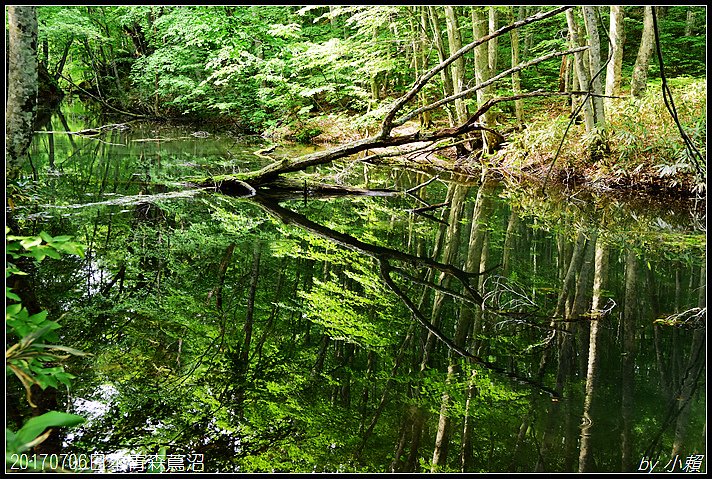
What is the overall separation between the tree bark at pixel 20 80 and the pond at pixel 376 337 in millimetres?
1113

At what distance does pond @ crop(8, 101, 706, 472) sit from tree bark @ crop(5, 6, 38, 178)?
3.65 feet

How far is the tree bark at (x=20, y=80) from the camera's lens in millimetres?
4637

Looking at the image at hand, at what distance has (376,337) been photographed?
3.71 meters

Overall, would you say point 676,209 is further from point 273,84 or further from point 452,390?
point 273,84

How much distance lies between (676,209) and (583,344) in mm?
5903

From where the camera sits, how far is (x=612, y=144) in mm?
9539

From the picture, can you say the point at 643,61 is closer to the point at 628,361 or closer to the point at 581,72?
the point at 581,72

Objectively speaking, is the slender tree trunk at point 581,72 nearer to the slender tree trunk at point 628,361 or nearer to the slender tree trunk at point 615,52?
the slender tree trunk at point 615,52

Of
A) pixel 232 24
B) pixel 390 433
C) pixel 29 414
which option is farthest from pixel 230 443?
pixel 232 24

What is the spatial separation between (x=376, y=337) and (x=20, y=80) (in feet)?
14.0

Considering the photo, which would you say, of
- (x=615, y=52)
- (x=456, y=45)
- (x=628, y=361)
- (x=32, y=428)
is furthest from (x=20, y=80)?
(x=615, y=52)

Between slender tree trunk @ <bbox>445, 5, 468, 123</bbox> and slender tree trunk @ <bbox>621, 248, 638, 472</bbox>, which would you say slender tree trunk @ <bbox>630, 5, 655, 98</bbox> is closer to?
slender tree trunk @ <bbox>445, 5, 468, 123</bbox>

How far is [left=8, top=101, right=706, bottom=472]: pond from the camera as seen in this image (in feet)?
8.03

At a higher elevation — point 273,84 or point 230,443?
point 273,84
